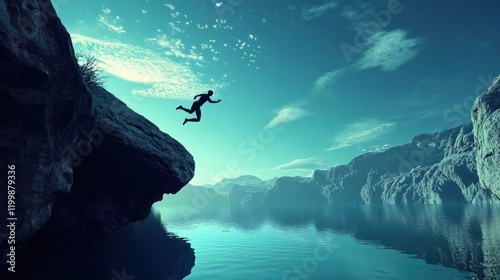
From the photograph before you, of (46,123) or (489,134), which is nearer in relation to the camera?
(46,123)

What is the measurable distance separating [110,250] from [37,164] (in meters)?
19.4

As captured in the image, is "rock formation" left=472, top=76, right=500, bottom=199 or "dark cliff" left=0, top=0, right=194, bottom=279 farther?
"rock formation" left=472, top=76, right=500, bottom=199

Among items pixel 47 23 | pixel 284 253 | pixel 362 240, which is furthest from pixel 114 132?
pixel 362 240

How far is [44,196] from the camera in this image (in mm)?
14352

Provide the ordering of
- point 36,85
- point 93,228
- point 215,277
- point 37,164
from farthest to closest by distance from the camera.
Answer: point 93,228
point 215,277
point 37,164
point 36,85

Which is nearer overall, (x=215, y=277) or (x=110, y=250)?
(x=215, y=277)

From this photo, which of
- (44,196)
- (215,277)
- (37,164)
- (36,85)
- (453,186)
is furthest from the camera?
(453,186)

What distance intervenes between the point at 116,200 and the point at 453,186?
246 meters

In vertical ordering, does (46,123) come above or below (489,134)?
below

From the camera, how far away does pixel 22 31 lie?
35.3 ft

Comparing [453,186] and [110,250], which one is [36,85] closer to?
[110,250]

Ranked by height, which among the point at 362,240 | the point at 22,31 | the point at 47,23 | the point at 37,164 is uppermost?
the point at 47,23

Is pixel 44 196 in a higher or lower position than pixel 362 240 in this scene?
higher

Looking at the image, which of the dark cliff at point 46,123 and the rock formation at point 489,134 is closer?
the dark cliff at point 46,123
